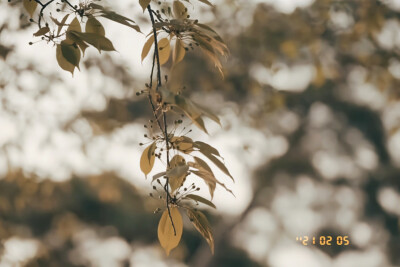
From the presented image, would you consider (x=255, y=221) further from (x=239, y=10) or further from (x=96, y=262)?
(x=239, y=10)

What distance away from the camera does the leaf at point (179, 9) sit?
0.73m

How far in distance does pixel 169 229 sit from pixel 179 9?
0.32 m

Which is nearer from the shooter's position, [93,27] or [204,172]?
[204,172]

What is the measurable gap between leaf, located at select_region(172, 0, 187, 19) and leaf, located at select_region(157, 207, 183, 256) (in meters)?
0.29

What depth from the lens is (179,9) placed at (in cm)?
73

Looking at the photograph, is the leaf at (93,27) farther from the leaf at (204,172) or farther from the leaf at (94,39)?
the leaf at (204,172)

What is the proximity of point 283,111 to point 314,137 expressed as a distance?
734 millimetres

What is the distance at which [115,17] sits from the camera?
588 mm
